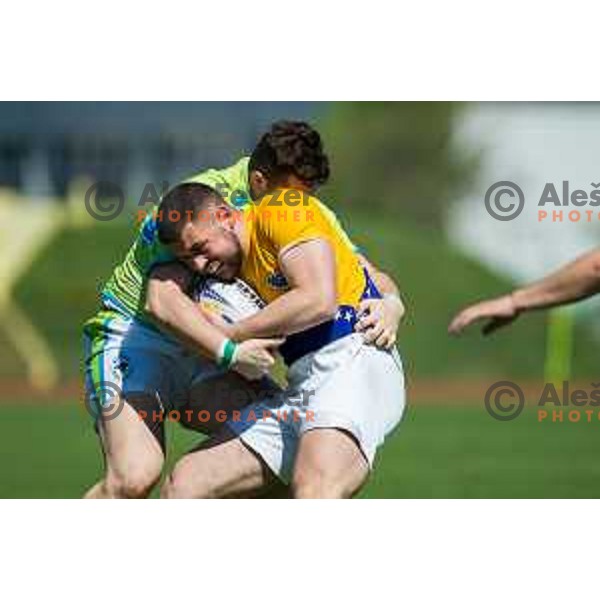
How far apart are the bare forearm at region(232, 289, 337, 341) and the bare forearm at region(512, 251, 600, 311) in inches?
34.9

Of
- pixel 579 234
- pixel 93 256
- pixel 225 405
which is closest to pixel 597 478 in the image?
pixel 225 405

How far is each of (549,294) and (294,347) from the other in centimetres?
136

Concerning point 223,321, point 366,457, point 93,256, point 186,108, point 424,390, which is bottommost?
point 366,457

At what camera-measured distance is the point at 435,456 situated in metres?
12.3

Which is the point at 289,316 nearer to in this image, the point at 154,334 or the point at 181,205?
the point at 181,205

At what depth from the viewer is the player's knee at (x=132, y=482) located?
601cm

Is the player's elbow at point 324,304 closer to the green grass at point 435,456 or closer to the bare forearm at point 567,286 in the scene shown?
the bare forearm at point 567,286

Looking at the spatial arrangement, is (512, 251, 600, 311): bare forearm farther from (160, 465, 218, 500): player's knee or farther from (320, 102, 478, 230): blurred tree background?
(320, 102, 478, 230): blurred tree background

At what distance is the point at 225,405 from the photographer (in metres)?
6.16

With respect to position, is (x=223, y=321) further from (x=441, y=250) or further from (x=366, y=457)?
(x=441, y=250)

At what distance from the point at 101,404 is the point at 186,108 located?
14.3 meters

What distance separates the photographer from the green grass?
9.62m

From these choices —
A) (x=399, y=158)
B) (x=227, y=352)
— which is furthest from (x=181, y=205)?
(x=399, y=158)

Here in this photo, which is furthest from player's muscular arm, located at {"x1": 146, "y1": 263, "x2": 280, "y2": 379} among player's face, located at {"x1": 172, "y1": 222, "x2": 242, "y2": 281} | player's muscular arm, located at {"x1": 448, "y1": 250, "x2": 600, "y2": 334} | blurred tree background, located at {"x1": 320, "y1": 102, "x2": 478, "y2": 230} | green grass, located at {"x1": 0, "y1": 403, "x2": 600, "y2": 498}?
blurred tree background, located at {"x1": 320, "y1": 102, "x2": 478, "y2": 230}
